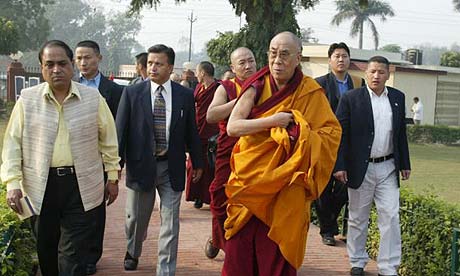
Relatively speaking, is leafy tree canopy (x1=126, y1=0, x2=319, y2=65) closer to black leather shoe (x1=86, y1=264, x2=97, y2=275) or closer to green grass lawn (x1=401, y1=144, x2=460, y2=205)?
green grass lawn (x1=401, y1=144, x2=460, y2=205)

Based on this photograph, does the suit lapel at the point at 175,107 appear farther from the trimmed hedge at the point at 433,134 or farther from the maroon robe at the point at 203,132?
the trimmed hedge at the point at 433,134

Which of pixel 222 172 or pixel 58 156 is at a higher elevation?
pixel 58 156

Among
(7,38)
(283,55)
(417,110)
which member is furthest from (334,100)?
(7,38)

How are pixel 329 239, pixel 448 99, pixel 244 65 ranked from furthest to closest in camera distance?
pixel 448 99, pixel 329 239, pixel 244 65

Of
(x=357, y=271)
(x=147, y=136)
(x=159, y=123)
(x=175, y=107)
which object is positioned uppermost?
(x=175, y=107)

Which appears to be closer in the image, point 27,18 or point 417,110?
point 417,110

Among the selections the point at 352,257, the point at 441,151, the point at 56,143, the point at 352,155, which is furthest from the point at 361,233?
the point at 441,151

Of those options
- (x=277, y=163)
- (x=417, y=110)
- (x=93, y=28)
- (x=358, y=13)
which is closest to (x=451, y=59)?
(x=417, y=110)

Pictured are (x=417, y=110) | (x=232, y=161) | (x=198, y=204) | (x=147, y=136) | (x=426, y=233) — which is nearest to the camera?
(x=232, y=161)

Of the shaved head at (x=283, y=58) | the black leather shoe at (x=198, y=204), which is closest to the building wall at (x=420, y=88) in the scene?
the black leather shoe at (x=198, y=204)

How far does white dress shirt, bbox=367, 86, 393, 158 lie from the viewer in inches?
221

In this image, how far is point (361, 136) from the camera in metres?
5.63

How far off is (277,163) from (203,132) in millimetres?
4019

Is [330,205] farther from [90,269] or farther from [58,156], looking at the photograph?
[58,156]
